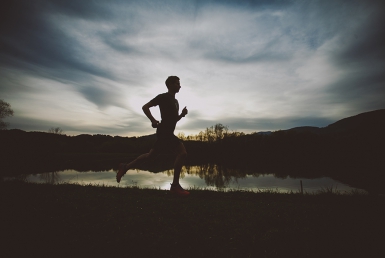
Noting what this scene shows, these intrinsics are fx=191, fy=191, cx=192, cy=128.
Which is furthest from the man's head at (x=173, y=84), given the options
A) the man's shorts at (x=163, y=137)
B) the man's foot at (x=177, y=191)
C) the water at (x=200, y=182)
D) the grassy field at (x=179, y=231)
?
the water at (x=200, y=182)

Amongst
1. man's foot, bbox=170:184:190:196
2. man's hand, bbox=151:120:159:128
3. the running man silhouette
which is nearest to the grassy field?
man's foot, bbox=170:184:190:196

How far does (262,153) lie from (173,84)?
5719cm

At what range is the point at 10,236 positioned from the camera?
7.02 ft

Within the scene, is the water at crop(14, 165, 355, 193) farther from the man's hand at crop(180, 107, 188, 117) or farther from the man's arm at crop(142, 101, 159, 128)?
the man's arm at crop(142, 101, 159, 128)

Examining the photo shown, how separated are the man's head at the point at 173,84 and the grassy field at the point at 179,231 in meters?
2.57

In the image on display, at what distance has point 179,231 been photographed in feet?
8.54

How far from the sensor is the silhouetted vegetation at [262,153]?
61.7 ft

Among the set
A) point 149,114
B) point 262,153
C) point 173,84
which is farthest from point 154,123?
point 262,153

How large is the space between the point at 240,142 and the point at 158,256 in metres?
61.1

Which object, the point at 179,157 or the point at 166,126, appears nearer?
the point at 166,126

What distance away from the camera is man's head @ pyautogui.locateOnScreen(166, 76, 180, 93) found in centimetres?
445

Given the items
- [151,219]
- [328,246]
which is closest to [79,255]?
[151,219]

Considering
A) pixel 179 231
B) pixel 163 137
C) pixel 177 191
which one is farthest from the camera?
pixel 177 191

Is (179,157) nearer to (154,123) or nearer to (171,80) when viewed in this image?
(154,123)
